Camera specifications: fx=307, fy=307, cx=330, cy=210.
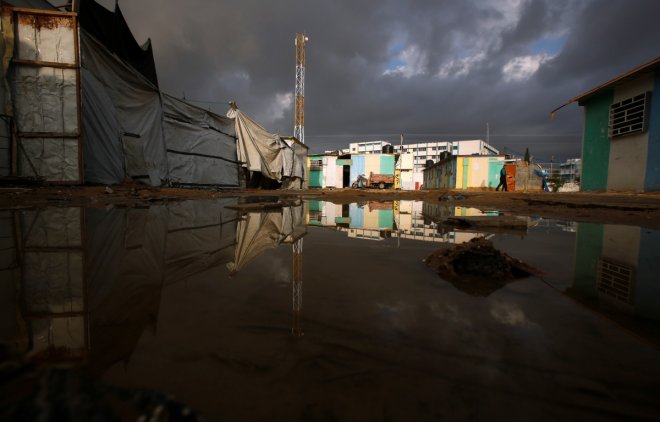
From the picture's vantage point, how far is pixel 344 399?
2.53ft

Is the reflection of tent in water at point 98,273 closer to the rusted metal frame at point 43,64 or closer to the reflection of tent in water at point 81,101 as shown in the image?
the reflection of tent in water at point 81,101

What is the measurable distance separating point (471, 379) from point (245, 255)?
1.82 metres

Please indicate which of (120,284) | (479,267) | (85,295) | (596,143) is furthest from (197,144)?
(596,143)

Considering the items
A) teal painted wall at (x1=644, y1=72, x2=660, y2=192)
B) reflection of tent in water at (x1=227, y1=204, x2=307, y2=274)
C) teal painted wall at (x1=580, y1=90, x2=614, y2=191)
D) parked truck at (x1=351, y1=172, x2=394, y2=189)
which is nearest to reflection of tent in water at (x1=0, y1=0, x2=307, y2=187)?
reflection of tent in water at (x1=227, y1=204, x2=307, y2=274)

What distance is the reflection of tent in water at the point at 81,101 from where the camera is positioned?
5.76 metres

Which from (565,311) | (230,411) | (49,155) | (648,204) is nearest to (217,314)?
(230,411)

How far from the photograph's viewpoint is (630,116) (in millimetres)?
9352

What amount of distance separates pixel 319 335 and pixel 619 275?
2109 millimetres

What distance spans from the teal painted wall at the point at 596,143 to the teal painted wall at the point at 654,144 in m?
1.66

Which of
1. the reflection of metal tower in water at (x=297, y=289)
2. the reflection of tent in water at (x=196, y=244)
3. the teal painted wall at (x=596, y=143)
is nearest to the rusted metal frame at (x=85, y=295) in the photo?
the reflection of tent in water at (x=196, y=244)

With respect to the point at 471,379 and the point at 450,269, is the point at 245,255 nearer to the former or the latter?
the point at 450,269

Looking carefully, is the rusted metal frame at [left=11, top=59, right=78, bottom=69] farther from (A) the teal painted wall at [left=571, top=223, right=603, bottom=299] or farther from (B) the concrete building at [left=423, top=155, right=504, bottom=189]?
(B) the concrete building at [left=423, top=155, right=504, bottom=189]

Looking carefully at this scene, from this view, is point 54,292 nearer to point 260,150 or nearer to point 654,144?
point 654,144

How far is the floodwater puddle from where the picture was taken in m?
0.75
